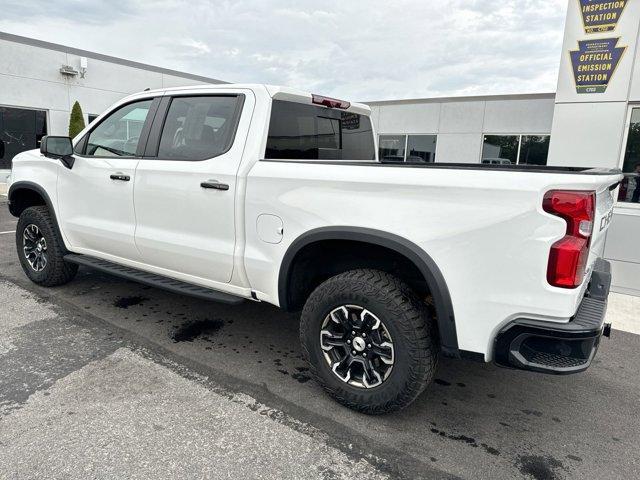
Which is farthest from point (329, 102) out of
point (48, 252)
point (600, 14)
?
point (600, 14)

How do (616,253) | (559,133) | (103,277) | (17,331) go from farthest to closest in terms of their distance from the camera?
(559,133) → (616,253) → (103,277) → (17,331)

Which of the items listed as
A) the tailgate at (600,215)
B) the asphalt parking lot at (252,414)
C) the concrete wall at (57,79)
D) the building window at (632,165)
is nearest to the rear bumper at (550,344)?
the tailgate at (600,215)

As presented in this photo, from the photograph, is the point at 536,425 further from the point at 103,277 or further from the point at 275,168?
the point at 103,277

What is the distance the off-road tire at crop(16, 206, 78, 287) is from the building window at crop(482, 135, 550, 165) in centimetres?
1155

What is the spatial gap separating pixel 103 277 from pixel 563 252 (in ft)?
15.7

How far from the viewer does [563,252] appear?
6.75ft

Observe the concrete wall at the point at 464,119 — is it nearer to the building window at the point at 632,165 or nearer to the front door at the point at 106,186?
the building window at the point at 632,165

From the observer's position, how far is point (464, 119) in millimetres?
13516

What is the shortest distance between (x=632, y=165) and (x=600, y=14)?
6.96ft

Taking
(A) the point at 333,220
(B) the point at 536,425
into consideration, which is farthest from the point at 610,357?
(A) the point at 333,220

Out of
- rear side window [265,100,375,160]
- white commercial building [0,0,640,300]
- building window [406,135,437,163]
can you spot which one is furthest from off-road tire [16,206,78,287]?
building window [406,135,437,163]

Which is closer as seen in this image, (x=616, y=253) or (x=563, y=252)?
(x=563, y=252)

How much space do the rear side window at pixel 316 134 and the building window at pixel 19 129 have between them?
14160mm

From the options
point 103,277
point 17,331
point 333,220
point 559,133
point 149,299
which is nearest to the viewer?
point 333,220
